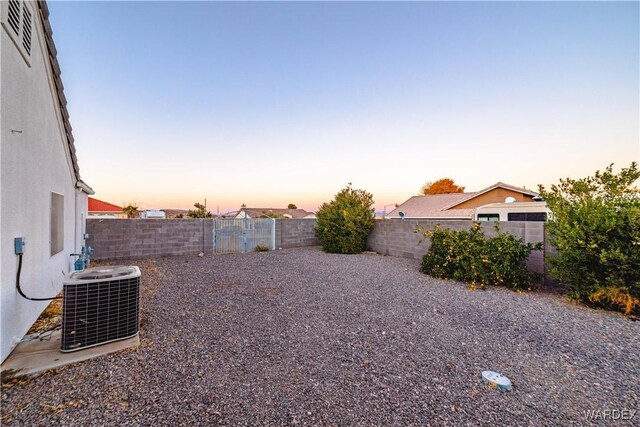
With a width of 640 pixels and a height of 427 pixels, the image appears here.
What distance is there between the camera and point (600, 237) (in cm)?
415

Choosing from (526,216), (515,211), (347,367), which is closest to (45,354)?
(347,367)

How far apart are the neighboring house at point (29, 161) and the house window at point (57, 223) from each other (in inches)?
0.6

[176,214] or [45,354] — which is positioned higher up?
[176,214]

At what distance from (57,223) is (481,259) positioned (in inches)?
324

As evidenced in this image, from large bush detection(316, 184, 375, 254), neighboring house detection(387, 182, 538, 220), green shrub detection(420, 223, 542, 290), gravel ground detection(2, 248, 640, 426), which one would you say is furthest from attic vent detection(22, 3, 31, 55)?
neighboring house detection(387, 182, 538, 220)

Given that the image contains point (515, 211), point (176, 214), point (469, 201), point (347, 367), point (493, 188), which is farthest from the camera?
point (176, 214)

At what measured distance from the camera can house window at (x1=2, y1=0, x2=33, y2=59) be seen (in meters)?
2.40

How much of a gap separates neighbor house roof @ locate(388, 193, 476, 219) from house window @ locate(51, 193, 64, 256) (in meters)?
19.0

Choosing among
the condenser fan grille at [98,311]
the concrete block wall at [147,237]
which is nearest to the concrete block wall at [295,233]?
the concrete block wall at [147,237]

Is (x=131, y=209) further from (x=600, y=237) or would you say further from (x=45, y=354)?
(x=600, y=237)

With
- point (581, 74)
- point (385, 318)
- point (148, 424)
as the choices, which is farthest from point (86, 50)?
point (581, 74)

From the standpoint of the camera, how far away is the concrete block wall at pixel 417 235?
588 cm

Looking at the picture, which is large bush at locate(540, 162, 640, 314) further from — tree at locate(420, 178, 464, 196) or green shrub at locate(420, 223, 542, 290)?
tree at locate(420, 178, 464, 196)

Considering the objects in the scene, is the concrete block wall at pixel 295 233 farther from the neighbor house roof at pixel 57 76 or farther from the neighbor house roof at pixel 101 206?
the neighbor house roof at pixel 101 206
